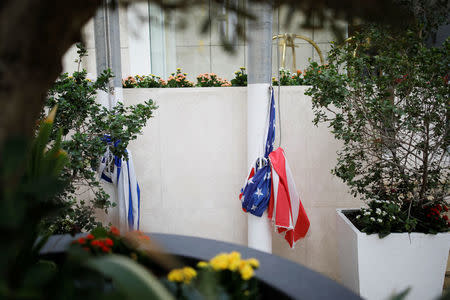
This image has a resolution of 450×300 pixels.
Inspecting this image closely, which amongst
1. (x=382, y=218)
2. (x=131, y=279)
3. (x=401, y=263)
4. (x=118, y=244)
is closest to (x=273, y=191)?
(x=382, y=218)

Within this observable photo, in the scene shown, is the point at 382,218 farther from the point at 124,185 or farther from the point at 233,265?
the point at 124,185

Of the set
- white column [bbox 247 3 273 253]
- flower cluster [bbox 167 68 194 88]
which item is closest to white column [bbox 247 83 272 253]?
white column [bbox 247 3 273 253]

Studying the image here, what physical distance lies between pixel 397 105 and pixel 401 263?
3.76ft

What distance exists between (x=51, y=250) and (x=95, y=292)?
959 mm

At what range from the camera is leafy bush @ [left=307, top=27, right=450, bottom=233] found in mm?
2490

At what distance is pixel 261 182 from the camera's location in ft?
9.87

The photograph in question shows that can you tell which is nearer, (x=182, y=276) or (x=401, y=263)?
(x=182, y=276)

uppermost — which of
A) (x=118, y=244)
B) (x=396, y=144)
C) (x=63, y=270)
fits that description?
(x=396, y=144)

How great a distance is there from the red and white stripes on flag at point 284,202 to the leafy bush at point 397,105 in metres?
0.42

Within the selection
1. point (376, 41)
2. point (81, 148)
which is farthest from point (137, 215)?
point (376, 41)

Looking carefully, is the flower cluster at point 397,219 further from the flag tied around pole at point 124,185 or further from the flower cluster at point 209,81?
the flag tied around pole at point 124,185

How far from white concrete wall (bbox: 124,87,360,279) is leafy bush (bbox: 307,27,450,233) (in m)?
0.57

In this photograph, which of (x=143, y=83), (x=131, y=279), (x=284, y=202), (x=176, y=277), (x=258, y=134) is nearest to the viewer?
(x=131, y=279)

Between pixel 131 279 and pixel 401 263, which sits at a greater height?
pixel 131 279
